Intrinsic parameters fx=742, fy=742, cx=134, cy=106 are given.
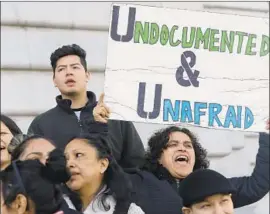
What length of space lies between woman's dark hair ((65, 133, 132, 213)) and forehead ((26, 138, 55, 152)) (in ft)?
0.81

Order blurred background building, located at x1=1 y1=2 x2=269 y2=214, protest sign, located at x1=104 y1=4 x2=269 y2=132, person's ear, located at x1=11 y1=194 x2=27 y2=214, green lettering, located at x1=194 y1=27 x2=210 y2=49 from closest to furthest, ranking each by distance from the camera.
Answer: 1. person's ear, located at x1=11 y1=194 x2=27 y2=214
2. protest sign, located at x1=104 y1=4 x2=269 y2=132
3. green lettering, located at x1=194 y1=27 x2=210 y2=49
4. blurred background building, located at x1=1 y1=2 x2=269 y2=214

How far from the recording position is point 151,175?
3330 mm

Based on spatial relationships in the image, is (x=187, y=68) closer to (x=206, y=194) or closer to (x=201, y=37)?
(x=201, y=37)

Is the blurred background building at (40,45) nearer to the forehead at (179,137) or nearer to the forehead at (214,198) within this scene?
the forehead at (179,137)

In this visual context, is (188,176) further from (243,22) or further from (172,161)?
(243,22)

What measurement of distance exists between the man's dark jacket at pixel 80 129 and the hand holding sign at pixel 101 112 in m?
0.03

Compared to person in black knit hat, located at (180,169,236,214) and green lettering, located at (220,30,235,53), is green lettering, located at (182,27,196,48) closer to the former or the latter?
green lettering, located at (220,30,235,53)

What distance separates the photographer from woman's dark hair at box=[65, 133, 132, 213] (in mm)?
3043

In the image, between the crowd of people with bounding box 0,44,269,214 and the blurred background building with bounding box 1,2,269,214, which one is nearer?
the crowd of people with bounding box 0,44,269,214

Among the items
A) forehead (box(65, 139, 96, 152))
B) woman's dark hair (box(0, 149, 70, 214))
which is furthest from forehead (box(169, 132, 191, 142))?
woman's dark hair (box(0, 149, 70, 214))

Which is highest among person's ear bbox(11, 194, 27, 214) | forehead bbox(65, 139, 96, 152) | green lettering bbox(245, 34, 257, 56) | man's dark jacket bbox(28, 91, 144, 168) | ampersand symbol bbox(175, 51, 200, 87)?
green lettering bbox(245, 34, 257, 56)

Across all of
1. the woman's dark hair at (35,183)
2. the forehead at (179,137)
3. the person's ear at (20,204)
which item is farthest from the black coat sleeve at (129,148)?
the person's ear at (20,204)

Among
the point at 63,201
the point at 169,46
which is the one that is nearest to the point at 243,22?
the point at 169,46

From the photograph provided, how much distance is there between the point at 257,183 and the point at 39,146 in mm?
1164
